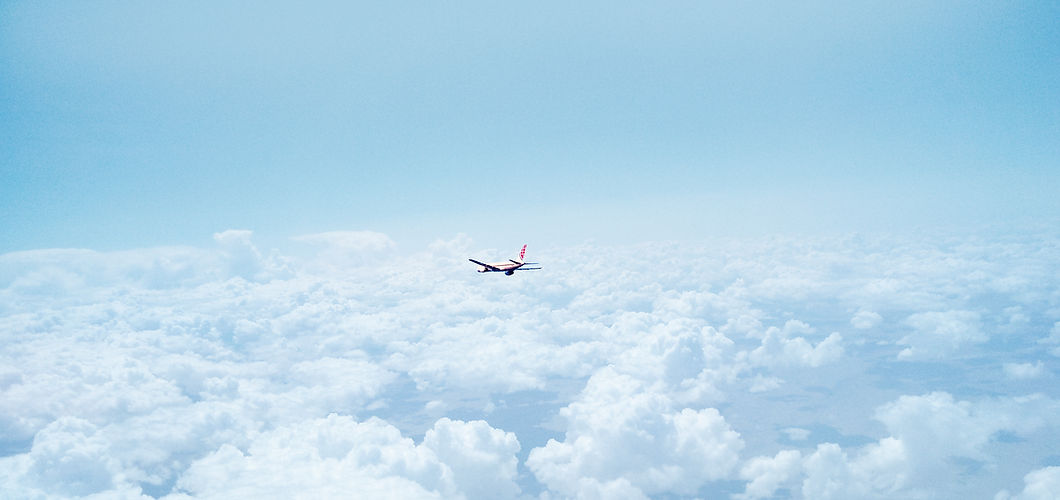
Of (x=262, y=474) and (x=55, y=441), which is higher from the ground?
(x=55, y=441)

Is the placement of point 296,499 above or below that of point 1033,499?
above

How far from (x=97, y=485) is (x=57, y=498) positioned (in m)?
11.7

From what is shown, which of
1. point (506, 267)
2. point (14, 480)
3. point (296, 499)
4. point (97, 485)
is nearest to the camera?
point (506, 267)

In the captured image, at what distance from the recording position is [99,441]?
194 m

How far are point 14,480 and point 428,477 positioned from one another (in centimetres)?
17805

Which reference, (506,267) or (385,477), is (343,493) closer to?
(385,477)

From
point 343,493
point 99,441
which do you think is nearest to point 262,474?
point 343,493

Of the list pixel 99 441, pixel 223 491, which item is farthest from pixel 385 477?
pixel 99 441

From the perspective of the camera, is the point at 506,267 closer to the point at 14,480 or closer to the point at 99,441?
the point at 99,441

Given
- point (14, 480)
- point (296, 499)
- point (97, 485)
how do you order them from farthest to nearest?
point (14, 480), point (97, 485), point (296, 499)

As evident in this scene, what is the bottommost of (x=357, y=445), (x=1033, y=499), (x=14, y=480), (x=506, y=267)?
(x=1033, y=499)

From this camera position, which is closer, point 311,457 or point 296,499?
point 296,499

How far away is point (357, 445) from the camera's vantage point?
198 m

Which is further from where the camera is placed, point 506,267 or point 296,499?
point 296,499
